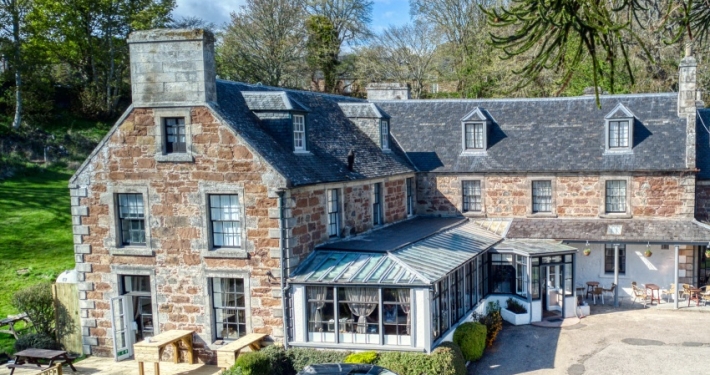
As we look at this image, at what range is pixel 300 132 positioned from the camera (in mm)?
18609

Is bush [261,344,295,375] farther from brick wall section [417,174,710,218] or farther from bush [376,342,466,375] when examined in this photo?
brick wall section [417,174,710,218]

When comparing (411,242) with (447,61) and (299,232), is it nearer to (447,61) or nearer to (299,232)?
(299,232)

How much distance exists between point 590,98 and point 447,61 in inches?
792

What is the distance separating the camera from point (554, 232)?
2316 centimetres

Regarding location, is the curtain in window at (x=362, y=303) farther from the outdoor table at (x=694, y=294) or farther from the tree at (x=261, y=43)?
the tree at (x=261, y=43)

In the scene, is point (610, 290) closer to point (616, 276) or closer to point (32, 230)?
point (616, 276)

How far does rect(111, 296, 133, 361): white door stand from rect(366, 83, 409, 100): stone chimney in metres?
15.9

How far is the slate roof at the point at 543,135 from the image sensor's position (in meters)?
23.4

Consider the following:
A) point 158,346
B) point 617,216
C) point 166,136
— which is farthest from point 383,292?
point 617,216

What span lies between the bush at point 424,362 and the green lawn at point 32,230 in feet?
36.9

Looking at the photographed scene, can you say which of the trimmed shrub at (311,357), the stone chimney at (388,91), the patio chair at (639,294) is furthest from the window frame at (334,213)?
the patio chair at (639,294)

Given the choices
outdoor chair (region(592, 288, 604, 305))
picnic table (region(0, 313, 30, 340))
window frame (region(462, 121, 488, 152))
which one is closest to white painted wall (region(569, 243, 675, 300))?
outdoor chair (region(592, 288, 604, 305))

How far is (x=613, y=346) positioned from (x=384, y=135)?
1110cm

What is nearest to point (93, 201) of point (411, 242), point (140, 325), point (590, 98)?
point (140, 325)
